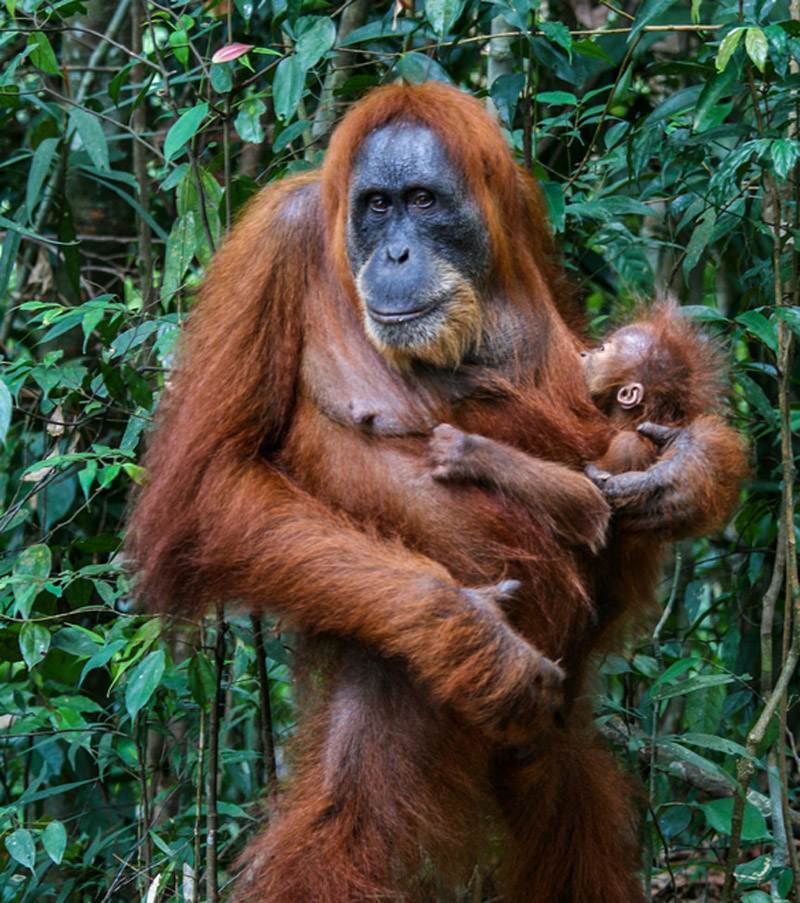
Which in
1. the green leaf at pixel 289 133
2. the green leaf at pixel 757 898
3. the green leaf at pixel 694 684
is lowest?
the green leaf at pixel 757 898

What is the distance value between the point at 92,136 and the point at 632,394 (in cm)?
149

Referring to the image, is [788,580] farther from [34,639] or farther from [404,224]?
[34,639]

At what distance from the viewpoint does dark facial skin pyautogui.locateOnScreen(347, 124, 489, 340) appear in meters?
2.33

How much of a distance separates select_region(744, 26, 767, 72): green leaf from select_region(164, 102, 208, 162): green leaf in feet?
3.82

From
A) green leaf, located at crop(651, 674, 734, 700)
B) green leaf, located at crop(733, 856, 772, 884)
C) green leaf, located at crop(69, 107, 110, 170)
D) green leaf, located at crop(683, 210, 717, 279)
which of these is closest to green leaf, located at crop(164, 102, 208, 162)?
green leaf, located at crop(69, 107, 110, 170)

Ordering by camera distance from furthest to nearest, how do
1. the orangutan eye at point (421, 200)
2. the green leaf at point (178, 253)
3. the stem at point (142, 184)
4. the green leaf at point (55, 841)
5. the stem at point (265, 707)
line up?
the stem at point (142, 184) < the green leaf at point (178, 253) < the stem at point (265, 707) < the green leaf at point (55, 841) < the orangutan eye at point (421, 200)

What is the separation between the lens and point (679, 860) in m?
3.60

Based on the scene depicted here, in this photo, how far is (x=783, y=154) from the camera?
2.36 m

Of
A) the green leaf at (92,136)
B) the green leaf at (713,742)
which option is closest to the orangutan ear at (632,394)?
the green leaf at (713,742)

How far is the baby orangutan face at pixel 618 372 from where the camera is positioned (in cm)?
261

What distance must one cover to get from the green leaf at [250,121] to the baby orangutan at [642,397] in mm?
862

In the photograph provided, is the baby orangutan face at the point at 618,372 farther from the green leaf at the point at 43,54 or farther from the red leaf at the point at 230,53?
the green leaf at the point at 43,54

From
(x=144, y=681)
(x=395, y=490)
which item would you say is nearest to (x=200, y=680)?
(x=144, y=681)

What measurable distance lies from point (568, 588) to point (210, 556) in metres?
0.73
